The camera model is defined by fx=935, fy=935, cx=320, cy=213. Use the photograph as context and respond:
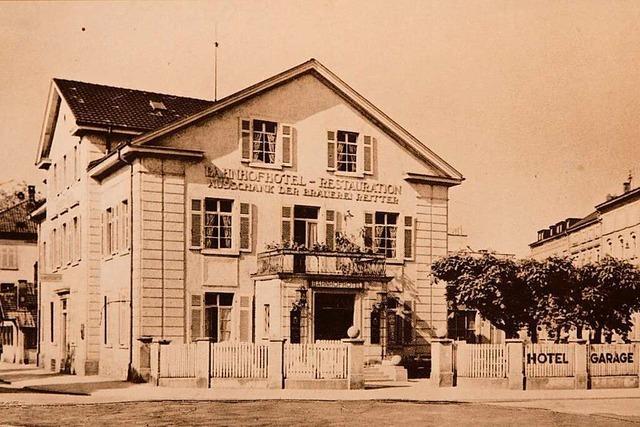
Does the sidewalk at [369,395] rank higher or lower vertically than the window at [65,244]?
lower

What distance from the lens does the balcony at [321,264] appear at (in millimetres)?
31203

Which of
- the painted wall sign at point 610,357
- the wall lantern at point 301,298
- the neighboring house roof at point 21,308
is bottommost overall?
the painted wall sign at point 610,357

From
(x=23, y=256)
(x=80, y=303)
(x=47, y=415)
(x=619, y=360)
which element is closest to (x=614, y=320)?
(x=619, y=360)

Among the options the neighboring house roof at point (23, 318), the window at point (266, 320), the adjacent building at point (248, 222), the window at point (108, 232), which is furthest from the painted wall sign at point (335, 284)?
the neighboring house roof at point (23, 318)

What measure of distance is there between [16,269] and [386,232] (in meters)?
37.1

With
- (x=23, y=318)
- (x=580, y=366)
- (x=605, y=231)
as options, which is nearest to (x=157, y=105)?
(x=23, y=318)

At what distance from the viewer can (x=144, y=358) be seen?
28.1 metres

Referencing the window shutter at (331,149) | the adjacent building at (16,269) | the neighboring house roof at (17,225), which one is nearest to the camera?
the window shutter at (331,149)

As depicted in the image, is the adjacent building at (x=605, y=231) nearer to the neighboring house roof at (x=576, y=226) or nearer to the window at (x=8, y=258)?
the neighboring house roof at (x=576, y=226)

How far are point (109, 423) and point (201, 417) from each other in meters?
1.95

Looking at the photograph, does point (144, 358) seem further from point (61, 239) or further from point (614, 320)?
point (614, 320)

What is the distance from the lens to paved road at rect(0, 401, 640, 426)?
17078mm

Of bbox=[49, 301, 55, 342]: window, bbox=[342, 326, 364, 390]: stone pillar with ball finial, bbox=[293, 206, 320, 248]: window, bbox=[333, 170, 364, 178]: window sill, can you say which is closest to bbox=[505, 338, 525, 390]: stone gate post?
bbox=[342, 326, 364, 390]: stone pillar with ball finial

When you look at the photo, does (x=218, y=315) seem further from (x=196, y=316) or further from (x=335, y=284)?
(x=335, y=284)
